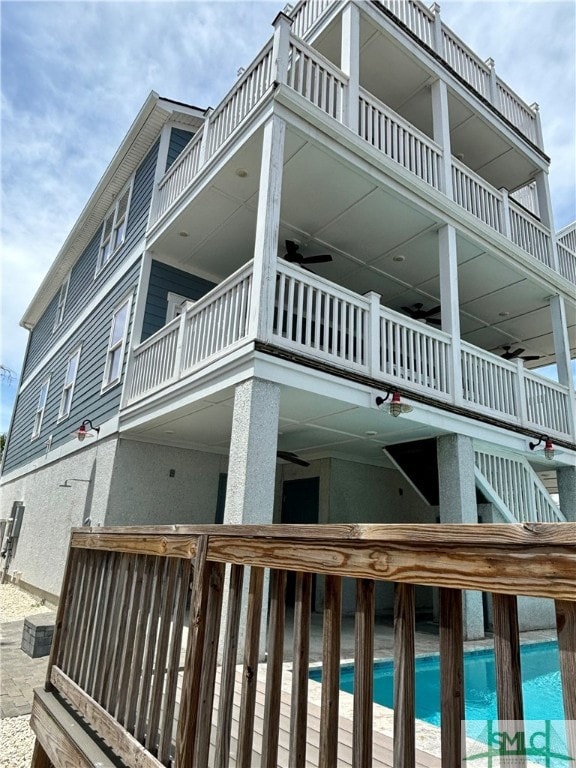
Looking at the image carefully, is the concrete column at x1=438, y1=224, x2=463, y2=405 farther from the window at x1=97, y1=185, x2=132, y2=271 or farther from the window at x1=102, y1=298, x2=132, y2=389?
the window at x1=97, y1=185, x2=132, y2=271

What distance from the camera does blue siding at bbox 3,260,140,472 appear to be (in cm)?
870

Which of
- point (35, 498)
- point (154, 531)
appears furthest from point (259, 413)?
point (35, 498)

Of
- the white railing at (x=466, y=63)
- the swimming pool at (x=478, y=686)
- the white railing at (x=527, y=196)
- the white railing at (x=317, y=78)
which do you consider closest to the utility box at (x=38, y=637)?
the swimming pool at (x=478, y=686)

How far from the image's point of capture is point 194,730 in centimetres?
175

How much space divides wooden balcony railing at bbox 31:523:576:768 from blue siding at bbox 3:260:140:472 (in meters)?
5.56

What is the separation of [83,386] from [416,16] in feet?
30.5

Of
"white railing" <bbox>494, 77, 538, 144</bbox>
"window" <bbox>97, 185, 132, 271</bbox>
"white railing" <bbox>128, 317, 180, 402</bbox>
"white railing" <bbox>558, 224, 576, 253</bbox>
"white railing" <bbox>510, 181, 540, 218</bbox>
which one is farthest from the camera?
"white railing" <bbox>510, 181, 540, 218</bbox>

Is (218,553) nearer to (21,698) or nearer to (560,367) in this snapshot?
(21,698)

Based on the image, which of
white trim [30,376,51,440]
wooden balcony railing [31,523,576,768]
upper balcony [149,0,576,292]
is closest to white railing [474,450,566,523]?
upper balcony [149,0,576,292]

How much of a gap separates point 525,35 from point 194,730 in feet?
26.9

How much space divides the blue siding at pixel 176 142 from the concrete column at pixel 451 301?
17.4 feet

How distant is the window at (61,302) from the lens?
14.1 metres

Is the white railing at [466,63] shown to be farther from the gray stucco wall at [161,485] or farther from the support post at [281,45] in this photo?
the gray stucco wall at [161,485]

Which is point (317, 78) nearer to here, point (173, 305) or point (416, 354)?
point (416, 354)
